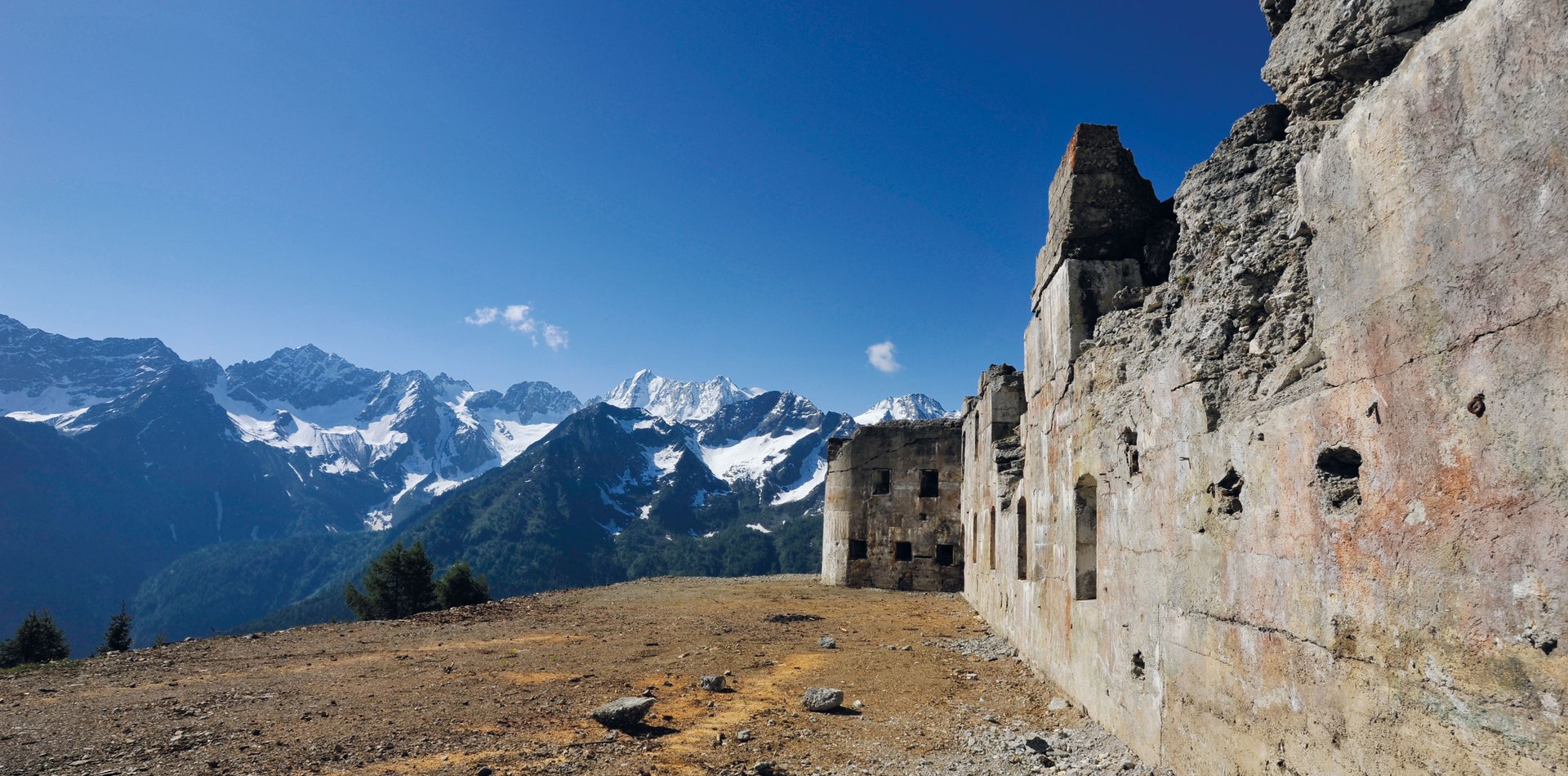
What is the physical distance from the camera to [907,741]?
6.79 metres

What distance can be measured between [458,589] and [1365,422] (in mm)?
27492

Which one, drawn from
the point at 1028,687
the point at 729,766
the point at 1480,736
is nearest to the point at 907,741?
the point at 729,766

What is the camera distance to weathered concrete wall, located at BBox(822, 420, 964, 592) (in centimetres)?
2145

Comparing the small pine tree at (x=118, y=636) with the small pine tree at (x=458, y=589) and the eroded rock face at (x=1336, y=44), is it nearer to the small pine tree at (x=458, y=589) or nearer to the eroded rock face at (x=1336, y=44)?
the small pine tree at (x=458, y=589)

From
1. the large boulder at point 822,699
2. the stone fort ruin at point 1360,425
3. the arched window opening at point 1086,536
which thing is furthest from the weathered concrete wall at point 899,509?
the stone fort ruin at point 1360,425

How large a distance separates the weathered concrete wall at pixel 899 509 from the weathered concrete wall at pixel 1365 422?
603 inches

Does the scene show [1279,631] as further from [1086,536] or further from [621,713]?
[621,713]

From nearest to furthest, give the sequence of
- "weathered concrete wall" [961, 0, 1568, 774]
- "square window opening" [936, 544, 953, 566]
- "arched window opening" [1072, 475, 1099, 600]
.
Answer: "weathered concrete wall" [961, 0, 1568, 774], "arched window opening" [1072, 475, 1099, 600], "square window opening" [936, 544, 953, 566]

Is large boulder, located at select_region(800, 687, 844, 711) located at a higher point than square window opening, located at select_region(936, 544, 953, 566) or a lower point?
lower

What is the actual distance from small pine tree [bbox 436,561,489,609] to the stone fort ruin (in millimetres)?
23540

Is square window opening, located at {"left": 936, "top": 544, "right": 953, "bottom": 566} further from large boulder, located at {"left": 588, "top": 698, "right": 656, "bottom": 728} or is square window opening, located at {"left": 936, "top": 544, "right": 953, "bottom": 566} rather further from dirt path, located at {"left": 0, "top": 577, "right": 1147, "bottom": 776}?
large boulder, located at {"left": 588, "top": 698, "right": 656, "bottom": 728}

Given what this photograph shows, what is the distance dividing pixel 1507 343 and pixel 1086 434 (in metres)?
5.06

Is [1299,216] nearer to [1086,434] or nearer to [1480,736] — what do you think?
[1480,736]

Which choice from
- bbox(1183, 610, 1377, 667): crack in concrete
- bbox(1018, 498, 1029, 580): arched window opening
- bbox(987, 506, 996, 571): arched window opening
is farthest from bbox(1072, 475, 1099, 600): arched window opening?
bbox(987, 506, 996, 571): arched window opening
